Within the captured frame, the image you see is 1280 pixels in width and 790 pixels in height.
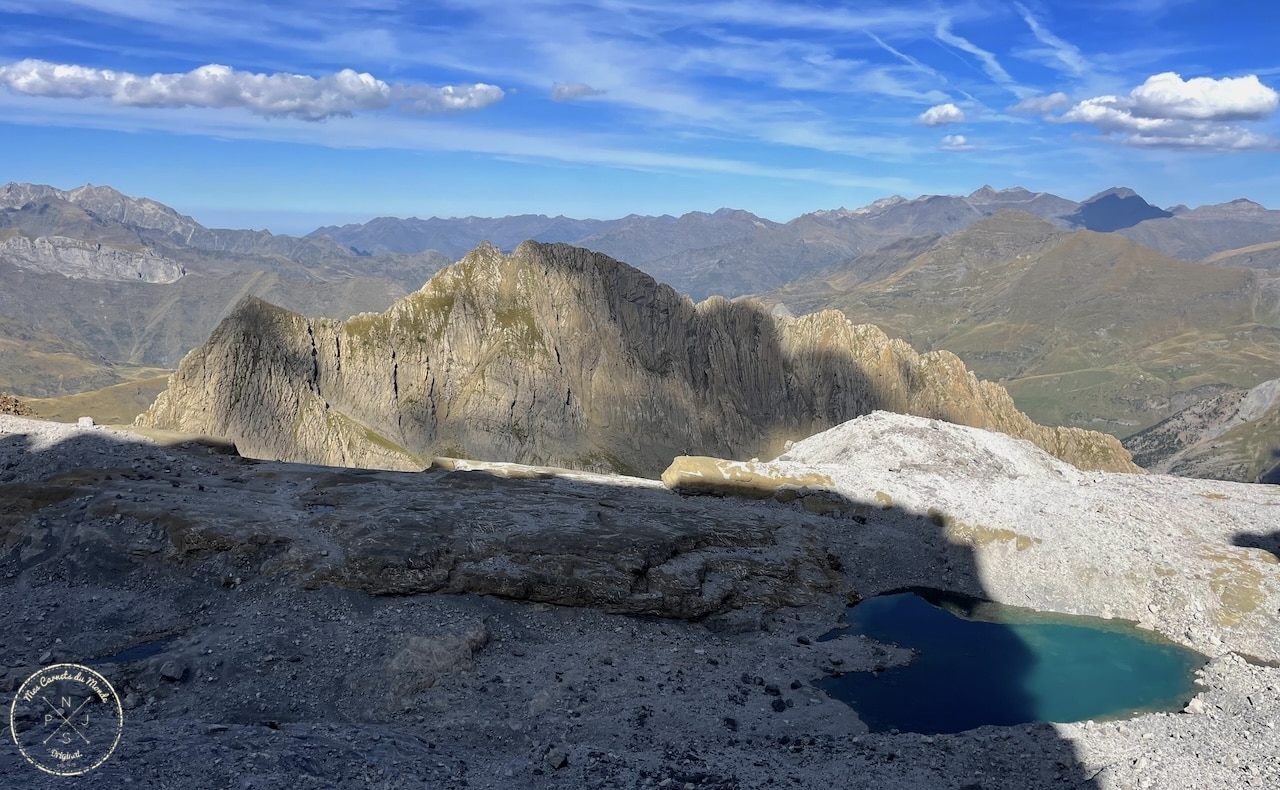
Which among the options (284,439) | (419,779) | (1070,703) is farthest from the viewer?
(284,439)

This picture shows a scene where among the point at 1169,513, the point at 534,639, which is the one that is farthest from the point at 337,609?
the point at 1169,513

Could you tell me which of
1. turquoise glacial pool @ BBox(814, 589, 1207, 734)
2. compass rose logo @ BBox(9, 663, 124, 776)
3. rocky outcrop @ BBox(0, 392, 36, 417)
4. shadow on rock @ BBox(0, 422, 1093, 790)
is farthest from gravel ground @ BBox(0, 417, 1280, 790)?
rocky outcrop @ BBox(0, 392, 36, 417)

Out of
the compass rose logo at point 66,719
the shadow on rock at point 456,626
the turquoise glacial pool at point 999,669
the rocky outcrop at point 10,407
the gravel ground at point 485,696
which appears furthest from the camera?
the rocky outcrop at point 10,407

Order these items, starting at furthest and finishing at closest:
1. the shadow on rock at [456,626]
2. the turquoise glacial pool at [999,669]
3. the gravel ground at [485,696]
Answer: the turquoise glacial pool at [999,669]
the shadow on rock at [456,626]
the gravel ground at [485,696]

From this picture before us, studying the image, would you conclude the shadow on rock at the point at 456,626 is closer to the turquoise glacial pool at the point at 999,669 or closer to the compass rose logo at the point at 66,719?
the compass rose logo at the point at 66,719

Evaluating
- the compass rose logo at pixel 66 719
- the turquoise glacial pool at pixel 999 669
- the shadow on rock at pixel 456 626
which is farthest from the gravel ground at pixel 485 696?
the turquoise glacial pool at pixel 999 669

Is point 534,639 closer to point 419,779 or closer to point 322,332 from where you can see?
point 419,779

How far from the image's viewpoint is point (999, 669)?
58.4m

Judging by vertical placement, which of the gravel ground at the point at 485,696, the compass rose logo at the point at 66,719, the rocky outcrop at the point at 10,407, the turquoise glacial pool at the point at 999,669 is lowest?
the turquoise glacial pool at the point at 999,669

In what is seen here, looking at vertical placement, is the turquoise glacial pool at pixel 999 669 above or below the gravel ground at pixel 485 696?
below

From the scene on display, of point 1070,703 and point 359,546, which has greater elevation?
point 359,546

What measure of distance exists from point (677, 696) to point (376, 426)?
153887mm

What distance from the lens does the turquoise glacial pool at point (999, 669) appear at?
169 ft

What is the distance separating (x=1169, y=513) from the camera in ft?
274
